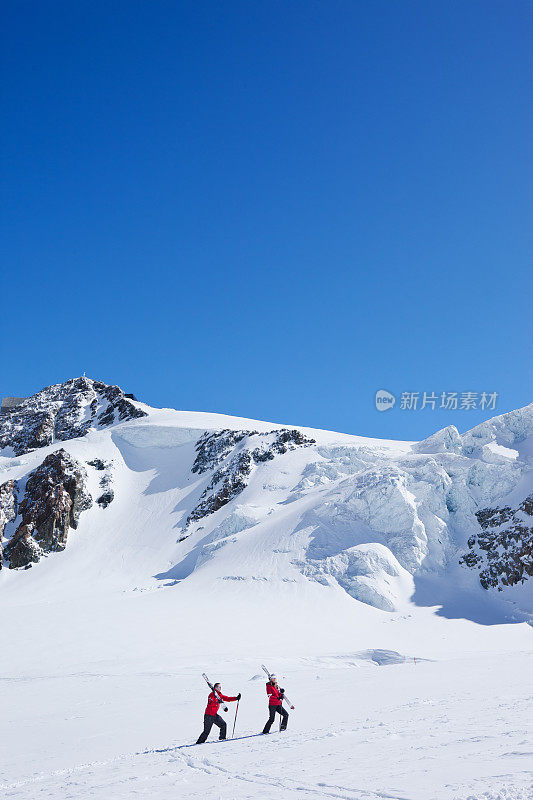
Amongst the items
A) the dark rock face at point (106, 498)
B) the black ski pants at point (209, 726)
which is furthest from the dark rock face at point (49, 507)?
the black ski pants at point (209, 726)

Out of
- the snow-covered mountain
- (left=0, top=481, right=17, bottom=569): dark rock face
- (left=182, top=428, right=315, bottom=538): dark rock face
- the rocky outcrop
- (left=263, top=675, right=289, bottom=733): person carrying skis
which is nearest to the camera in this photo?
(left=263, top=675, right=289, bottom=733): person carrying skis

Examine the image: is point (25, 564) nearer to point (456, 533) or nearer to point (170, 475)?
point (170, 475)

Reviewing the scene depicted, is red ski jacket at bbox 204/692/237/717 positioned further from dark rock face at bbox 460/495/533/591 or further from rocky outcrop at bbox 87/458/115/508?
rocky outcrop at bbox 87/458/115/508

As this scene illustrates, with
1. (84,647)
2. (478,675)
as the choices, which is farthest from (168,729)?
(84,647)

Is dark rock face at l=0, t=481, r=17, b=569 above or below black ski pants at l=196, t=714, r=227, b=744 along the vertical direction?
above

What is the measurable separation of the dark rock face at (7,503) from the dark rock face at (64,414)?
97.7 feet

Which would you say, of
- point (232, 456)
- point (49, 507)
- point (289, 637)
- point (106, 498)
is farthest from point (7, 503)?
point (289, 637)

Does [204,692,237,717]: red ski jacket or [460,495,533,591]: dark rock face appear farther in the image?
[460,495,533,591]: dark rock face

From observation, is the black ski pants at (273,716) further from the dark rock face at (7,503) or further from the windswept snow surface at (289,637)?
the dark rock face at (7,503)

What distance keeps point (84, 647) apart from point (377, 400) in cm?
3454

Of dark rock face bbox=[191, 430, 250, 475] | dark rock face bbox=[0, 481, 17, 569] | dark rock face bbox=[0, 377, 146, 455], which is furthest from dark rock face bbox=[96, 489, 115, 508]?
dark rock face bbox=[0, 377, 146, 455]

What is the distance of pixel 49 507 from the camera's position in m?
69.9

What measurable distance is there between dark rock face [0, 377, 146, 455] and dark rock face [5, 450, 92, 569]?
2581cm

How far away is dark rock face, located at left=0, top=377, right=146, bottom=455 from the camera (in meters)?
108
